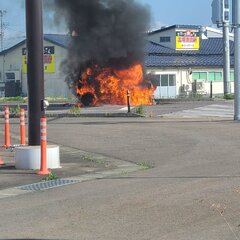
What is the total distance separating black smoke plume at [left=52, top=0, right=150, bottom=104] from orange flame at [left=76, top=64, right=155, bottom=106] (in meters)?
0.45

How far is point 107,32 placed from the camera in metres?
35.4

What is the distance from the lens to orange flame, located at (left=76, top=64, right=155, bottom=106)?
36594 millimetres

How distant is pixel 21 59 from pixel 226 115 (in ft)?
128

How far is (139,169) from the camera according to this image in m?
12.2

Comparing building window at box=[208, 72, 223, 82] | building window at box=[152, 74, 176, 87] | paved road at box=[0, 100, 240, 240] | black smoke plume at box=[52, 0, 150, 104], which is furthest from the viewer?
building window at box=[208, 72, 223, 82]

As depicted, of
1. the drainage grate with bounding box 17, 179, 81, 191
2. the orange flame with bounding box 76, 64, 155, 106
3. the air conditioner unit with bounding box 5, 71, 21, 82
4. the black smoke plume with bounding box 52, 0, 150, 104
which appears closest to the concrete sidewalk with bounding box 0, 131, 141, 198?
the drainage grate with bounding box 17, 179, 81, 191

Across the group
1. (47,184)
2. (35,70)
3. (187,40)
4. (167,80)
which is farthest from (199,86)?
(47,184)

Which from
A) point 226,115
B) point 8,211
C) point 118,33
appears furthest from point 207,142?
point 118,33

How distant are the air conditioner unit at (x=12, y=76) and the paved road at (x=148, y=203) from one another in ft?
160

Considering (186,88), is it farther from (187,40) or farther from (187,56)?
(187,40)

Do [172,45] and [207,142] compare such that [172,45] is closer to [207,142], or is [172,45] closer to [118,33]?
[118,33]

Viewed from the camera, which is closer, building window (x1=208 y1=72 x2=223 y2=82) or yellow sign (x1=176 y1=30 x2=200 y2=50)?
building window (x1=208 y1=72 x2=223 y2=82)

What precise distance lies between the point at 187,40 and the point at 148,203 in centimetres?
5399

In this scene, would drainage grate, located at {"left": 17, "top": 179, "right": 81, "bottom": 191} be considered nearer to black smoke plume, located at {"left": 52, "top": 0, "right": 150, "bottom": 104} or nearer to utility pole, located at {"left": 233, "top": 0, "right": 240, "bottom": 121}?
utility pole, located at {"left": 233, "top": 0, "right": 240, "bottom": 121}
